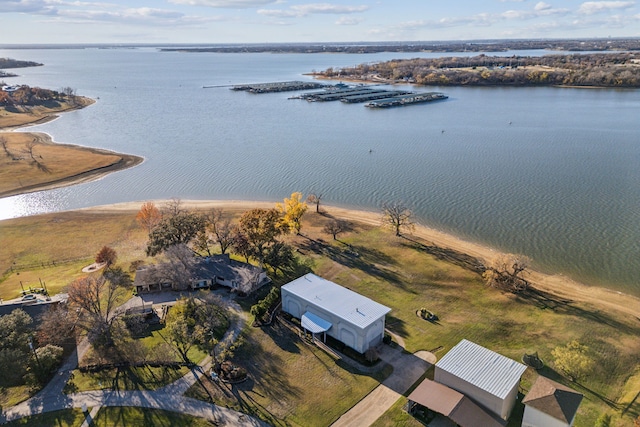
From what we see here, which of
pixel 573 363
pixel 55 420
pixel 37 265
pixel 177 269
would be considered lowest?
pixel 37 265

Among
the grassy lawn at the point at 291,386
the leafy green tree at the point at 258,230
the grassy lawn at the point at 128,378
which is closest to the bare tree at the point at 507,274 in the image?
the grassy lawn at the point at 291,386

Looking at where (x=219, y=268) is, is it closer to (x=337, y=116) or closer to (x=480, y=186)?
(x=480, y=186)

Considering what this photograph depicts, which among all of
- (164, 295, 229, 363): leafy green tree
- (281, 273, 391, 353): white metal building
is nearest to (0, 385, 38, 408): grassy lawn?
(164, 295, 229, 363): leafy green tree

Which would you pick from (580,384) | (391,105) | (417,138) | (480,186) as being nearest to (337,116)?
(391,105)

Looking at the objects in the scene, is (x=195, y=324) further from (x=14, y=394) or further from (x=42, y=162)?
(x=42, y=162)

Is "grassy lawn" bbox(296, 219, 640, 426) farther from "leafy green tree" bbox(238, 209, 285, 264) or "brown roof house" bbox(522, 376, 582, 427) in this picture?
"leafy green tree" bbox(238, 209, 285, 264)

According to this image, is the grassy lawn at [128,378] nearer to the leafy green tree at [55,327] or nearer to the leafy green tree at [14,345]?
the leafy green tree at [55,327]

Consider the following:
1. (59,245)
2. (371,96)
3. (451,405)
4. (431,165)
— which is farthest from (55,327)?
(371,96)
